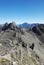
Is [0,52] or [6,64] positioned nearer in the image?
[6,64]

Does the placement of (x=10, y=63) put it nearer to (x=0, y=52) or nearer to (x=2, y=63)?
(x=2, y=63)

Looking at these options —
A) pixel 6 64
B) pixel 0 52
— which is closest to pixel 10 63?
pixel 6 64

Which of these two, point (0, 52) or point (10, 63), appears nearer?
point (10, 63)

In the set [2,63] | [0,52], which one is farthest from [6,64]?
[0,52]

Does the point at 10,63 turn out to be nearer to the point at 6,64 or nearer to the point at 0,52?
the point at 6,64
